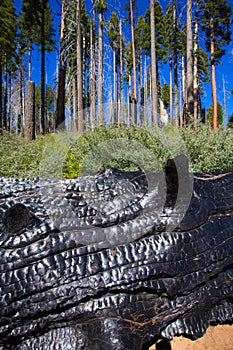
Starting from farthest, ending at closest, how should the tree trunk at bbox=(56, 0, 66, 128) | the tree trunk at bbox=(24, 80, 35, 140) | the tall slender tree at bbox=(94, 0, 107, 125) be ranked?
1. the tree trunk at bbox=(56, 0, 66, 128)
2. the tall slender tree at bbox=(94, 0, 107, 125)
3. the tree trunk at bbox=(24, 80, 35, 140)

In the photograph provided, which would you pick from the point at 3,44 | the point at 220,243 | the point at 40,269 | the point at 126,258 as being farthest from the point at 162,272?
the point at 3,44

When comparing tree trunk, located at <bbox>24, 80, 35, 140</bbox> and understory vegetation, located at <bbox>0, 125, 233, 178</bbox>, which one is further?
tree trunk, located at <bbox>24, 80, 35, 140</bbox>

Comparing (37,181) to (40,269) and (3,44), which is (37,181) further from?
(3,44)

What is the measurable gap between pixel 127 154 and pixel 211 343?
389 centimetres

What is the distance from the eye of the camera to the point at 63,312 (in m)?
0.76

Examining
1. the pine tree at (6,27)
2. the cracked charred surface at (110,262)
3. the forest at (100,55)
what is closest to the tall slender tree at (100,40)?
the forest at (100,55)

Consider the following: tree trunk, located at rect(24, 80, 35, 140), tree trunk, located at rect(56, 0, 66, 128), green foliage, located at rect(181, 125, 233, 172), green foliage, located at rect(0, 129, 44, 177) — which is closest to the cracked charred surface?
green foliage, located at rect(181, 125, 233, 172)

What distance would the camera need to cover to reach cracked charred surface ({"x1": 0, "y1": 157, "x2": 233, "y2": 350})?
741 mm

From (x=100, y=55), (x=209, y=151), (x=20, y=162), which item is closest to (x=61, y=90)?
(x=100, y=55)

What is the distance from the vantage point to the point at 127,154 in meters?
4.84

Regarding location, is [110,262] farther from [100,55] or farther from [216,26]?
[216,26]

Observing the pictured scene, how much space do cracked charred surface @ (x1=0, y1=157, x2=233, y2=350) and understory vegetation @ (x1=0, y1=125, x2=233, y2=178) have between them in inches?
122

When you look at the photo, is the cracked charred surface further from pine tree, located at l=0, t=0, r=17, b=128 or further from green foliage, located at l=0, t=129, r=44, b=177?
pine tree, located at l=0, t=0, r=17, b=128

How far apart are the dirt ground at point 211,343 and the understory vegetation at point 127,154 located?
300cm
